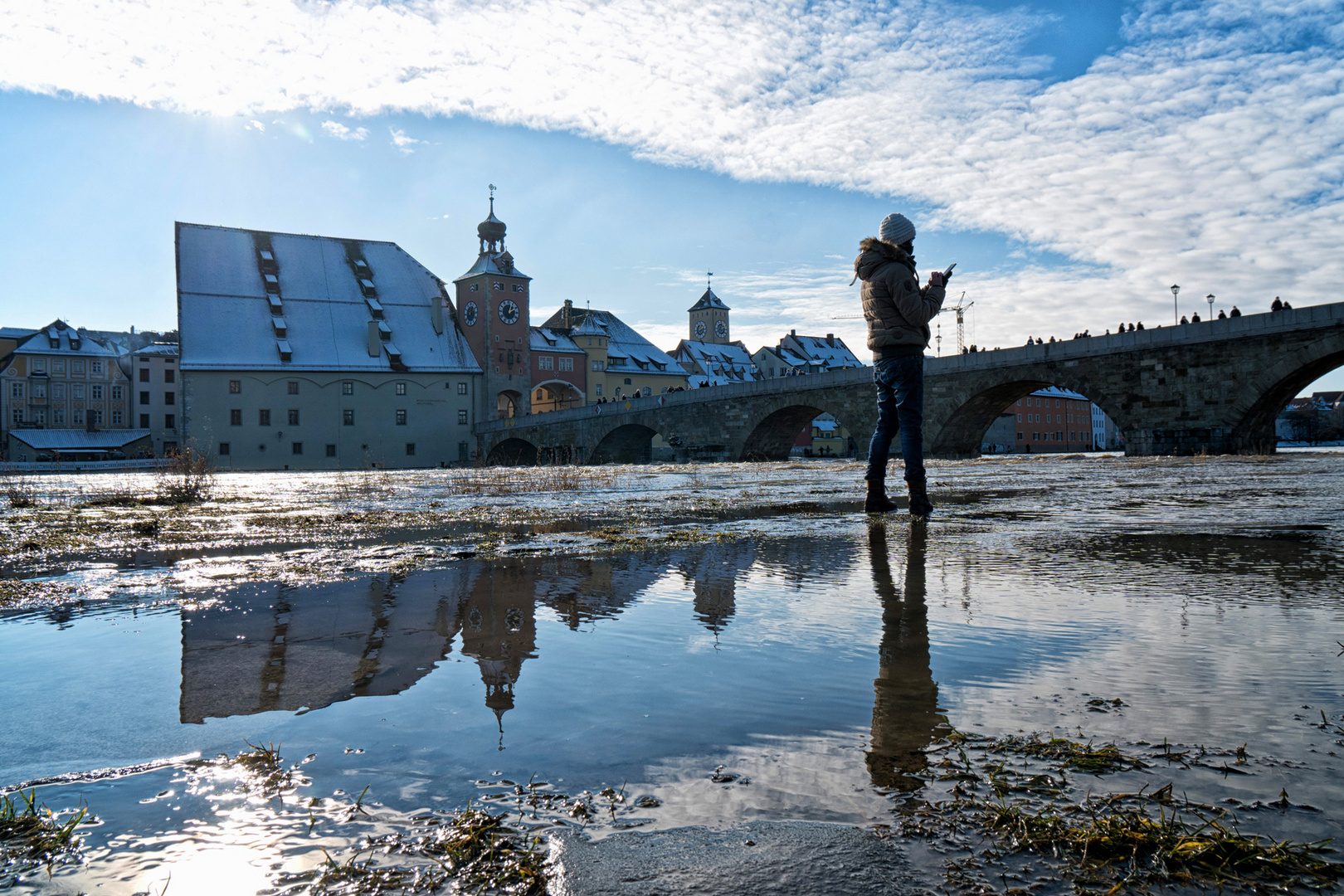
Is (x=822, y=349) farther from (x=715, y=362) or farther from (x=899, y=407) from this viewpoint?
(x=899, y=407)

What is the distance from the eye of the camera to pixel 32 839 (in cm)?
114

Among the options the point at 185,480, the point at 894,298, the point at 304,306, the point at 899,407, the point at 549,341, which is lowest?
the point at 185,480

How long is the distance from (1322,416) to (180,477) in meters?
117

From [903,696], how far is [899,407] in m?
4.95

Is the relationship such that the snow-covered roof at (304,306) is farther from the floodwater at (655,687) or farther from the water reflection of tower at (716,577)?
the floodwater at (655,687)

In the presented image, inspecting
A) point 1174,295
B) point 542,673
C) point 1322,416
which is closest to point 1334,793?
point 542,673

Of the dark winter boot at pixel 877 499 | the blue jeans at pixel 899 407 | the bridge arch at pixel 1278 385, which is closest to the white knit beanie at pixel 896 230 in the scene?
the blue jeans at pixel 899 407

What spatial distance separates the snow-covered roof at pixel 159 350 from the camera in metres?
77.7

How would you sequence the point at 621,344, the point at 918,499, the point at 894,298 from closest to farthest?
the point at 918,499 → the point at 894,298 → the point at 621,344

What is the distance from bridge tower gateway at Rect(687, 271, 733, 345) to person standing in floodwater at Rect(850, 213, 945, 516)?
110422 mm

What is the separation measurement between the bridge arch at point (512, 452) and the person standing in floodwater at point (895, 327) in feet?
173

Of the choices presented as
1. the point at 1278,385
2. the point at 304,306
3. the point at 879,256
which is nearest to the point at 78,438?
the point at 304,306

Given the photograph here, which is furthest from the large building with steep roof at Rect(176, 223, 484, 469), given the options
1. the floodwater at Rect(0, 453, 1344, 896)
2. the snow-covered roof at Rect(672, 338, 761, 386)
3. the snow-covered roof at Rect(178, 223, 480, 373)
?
the floodwater at Rect(0, 453, 1344, 896)

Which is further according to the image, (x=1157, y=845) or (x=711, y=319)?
(x=711, y=319)
